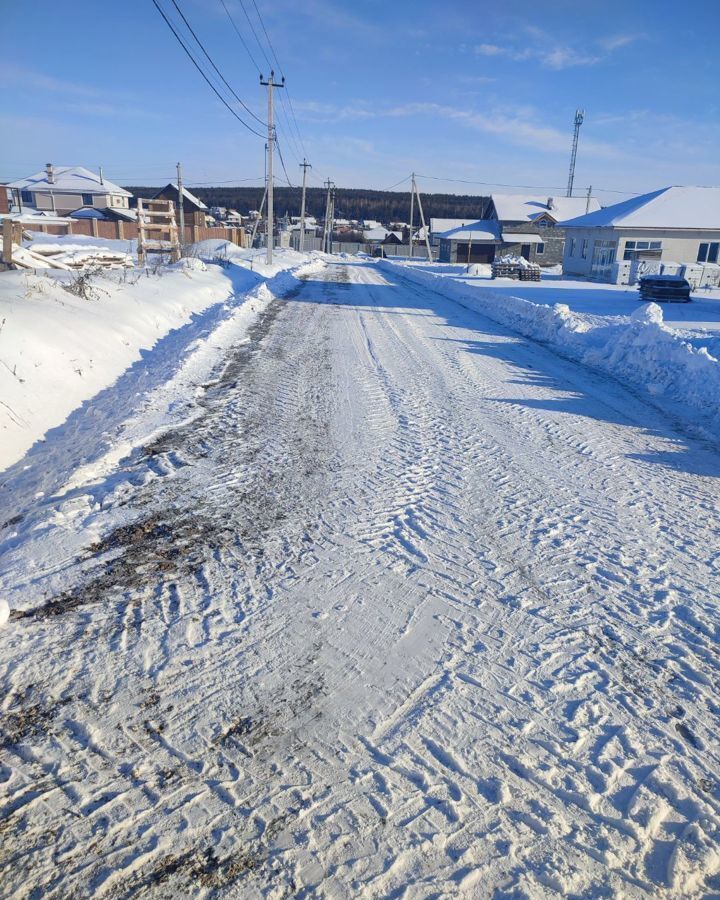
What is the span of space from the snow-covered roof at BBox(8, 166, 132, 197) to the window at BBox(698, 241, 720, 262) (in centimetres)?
6209

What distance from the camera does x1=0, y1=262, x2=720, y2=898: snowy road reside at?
2227 millimetres

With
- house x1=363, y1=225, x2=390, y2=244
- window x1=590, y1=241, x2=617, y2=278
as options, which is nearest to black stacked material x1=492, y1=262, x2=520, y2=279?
window x1=590, y1=241, x2=617, y2=278

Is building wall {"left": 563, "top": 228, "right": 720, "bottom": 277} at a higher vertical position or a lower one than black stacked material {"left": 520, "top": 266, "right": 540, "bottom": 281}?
higher

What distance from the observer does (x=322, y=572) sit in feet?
13.0

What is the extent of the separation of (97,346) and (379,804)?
8778 millimetres

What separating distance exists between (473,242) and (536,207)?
7637 millimetres

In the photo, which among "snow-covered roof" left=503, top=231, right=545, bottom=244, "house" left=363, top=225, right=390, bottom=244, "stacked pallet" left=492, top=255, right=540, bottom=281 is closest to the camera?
"stacked pallet" left=492, top=255, right=540, bottom=281

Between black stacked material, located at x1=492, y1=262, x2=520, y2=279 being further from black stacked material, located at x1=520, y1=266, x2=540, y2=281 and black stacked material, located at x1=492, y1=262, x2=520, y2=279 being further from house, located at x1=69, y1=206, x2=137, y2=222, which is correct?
house, located at x1=69, y1=206, x2=137, y2=222

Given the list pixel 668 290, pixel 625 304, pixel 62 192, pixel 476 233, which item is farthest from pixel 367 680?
pixel 62 192

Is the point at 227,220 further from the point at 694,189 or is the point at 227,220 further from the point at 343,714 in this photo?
the point at 343,714

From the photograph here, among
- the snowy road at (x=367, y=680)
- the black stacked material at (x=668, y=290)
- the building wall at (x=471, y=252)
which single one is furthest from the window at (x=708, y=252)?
the snowy road at (x=367, y=680)

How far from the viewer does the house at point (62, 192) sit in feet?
219

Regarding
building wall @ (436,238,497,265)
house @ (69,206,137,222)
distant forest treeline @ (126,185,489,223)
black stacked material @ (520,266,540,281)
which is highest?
distant forest treeline @ (126,185,489,223)

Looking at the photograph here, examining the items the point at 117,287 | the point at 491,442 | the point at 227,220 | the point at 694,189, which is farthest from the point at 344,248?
the point at 491,442
